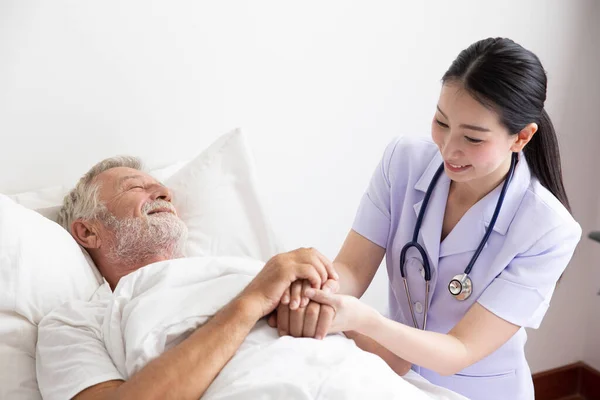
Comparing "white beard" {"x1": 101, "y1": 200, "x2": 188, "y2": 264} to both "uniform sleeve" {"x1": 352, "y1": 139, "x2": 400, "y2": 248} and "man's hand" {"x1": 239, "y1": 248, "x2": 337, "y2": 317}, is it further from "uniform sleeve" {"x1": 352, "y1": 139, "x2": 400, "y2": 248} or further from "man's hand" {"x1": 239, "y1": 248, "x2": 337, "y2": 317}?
"uniform sleeve" {"x1": 352, "y1": 139, "x2": 400, "y2": 248}

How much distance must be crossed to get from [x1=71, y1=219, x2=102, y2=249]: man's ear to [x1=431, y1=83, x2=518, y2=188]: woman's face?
2.76 ft

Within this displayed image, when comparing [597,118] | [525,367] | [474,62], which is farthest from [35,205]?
[597,118]

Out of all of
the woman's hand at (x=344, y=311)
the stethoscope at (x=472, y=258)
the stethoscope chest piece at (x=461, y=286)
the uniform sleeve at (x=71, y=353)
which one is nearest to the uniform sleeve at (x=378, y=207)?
the stethoscope at (x=472, y=258)

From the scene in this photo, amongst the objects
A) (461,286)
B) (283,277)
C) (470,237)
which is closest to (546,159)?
(470,237)

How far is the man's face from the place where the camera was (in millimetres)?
1824

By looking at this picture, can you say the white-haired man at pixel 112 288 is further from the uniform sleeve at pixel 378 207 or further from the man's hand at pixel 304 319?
the uniform sleeve at pixel 378 207

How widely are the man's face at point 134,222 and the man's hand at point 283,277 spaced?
320 millimetres

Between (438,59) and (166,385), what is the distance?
1524 mm

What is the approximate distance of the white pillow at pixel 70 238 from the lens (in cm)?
160

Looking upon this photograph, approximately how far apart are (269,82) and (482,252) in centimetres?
81

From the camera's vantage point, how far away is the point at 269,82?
2217mm

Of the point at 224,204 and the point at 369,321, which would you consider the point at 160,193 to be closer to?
the point at 224,204

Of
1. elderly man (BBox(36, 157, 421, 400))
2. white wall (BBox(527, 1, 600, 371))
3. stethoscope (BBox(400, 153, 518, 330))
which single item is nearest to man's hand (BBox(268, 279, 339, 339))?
elderly man (BBox(36, 157, 421, 400))

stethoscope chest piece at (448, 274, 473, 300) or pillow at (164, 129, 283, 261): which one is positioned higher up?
pillow at (164, 129, 283, 261)
